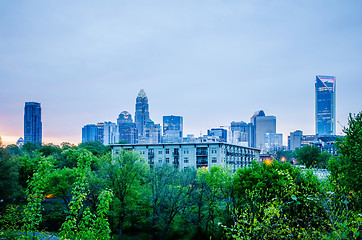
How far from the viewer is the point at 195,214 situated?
100 feet

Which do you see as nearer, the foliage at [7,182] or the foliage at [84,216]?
the foliage at [84,216]

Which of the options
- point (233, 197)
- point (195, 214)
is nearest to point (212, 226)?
point (195, 214)

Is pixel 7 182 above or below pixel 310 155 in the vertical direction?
above

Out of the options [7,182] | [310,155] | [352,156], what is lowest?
[310,155]

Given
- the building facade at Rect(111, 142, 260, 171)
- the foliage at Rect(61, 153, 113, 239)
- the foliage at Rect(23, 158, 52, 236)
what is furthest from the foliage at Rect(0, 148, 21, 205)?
the foliage at Rect(61, 153, 113, 239)

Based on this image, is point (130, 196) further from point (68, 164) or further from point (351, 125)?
point (68, 164)

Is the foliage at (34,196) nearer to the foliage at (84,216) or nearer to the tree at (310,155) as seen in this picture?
the foliage at (84,216)

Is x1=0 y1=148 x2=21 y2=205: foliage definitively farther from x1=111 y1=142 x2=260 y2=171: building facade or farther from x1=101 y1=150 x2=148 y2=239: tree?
x1=111 y1=142 x2=260 y2=171: building facade

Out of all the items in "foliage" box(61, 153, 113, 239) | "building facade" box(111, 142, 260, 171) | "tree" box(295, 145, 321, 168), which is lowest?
"tree" box(295, 145, 321, 168)

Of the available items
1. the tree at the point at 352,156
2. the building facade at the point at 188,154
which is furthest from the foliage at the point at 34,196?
the building facade at the point at 188,154

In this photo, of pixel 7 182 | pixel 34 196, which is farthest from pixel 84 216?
pixel 7 182

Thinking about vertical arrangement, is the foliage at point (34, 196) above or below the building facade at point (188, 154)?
above

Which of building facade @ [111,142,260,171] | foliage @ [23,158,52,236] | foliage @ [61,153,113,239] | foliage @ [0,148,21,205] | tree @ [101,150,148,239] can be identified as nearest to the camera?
foliage @ [61,153,113,239]

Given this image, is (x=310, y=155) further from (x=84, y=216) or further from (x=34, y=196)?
(x=34, y=196)
